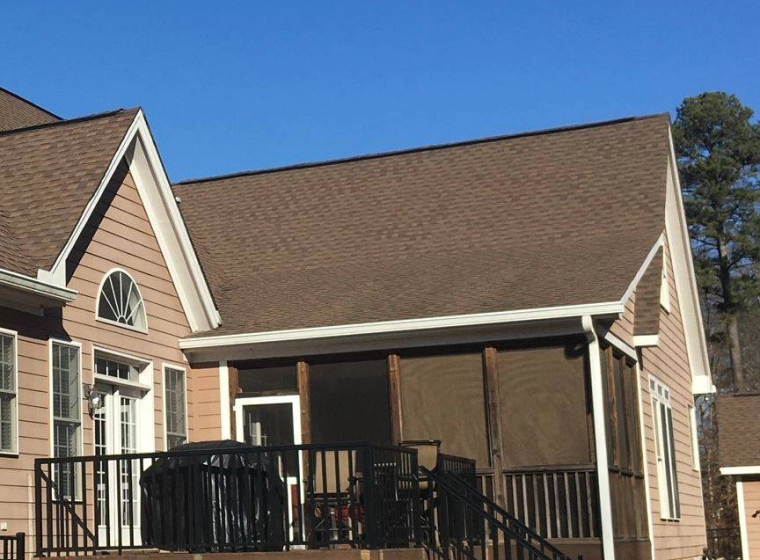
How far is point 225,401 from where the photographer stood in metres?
14.7

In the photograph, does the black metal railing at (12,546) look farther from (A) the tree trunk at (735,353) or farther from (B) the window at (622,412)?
(A) the tree trunk at (735,353)

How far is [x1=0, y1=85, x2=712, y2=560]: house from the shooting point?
11070 mm

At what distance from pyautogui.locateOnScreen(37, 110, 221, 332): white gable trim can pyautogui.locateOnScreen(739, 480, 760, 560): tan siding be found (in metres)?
13.5

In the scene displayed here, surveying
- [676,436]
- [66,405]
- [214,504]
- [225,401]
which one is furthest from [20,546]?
[676,436]

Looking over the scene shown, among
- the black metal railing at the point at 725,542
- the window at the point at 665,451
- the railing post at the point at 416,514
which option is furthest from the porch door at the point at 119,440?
the black metal railing at the point at 725,542

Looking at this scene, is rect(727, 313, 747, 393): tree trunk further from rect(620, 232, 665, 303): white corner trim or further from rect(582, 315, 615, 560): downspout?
rect(582, 315, 615, 560): downspout

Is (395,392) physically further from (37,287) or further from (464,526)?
(37,287)

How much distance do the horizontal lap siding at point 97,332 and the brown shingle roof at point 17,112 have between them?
4667mm

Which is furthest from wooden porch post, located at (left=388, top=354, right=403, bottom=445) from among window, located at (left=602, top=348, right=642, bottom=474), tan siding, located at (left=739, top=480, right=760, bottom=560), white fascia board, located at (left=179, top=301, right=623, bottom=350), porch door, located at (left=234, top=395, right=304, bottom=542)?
tan siding, located at (left=739, top=480, right=760, bottom=560)

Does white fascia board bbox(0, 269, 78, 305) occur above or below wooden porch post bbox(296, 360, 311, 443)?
above

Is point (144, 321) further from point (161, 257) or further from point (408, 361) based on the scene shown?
point (408, 361)

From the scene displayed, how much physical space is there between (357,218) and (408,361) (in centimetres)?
420

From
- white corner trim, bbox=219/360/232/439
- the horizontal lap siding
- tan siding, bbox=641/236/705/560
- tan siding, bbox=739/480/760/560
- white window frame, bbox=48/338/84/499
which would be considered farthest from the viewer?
tan siding, bbox=739/480/760/560

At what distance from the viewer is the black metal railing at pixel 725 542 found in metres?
31.0
